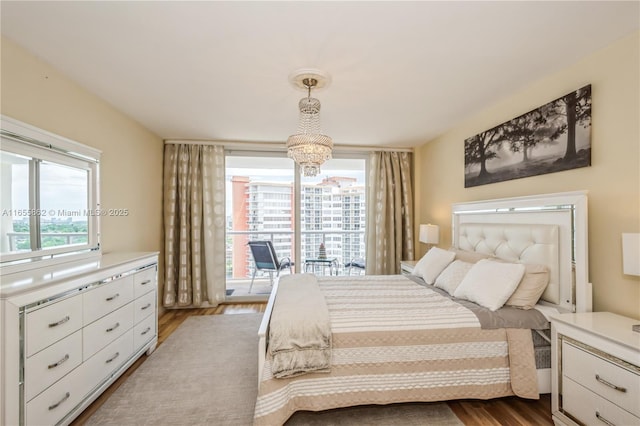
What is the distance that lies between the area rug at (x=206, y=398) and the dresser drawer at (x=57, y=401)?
0.22 m

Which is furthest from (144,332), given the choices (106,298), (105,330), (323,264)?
(323,264)

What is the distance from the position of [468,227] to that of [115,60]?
11.6ft

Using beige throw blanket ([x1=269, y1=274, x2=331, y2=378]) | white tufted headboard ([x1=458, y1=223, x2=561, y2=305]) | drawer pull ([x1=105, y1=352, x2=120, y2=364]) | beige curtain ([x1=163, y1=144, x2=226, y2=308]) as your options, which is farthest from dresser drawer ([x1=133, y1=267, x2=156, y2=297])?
white tufted headboard ([x1=458, y1=223, x2=561, y2=305])

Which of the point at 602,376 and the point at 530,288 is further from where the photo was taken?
the point at 530,288

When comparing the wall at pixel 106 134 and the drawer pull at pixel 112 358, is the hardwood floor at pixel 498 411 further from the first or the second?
the wall at pixel 106 134

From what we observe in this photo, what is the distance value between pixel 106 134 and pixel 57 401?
89.2 inches

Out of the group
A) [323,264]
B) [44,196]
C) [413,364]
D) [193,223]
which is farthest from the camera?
[323,264]

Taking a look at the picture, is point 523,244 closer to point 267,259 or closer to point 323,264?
point 323,264

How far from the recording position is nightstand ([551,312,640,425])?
1.33 m

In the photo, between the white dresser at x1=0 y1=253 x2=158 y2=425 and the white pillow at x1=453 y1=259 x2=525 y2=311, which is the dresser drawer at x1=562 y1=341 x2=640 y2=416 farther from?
the white dresser at x1=0 y1=253 x2=158 y2=425

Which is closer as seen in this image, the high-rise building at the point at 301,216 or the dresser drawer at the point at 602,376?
the dresser drawer at the point at 602,376

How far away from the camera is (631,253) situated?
1.49 m

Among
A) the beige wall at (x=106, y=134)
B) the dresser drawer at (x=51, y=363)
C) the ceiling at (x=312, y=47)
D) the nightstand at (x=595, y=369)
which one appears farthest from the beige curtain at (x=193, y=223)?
the nightstand at (x=595, y=369)

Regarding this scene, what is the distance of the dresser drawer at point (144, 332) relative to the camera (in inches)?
93.5
